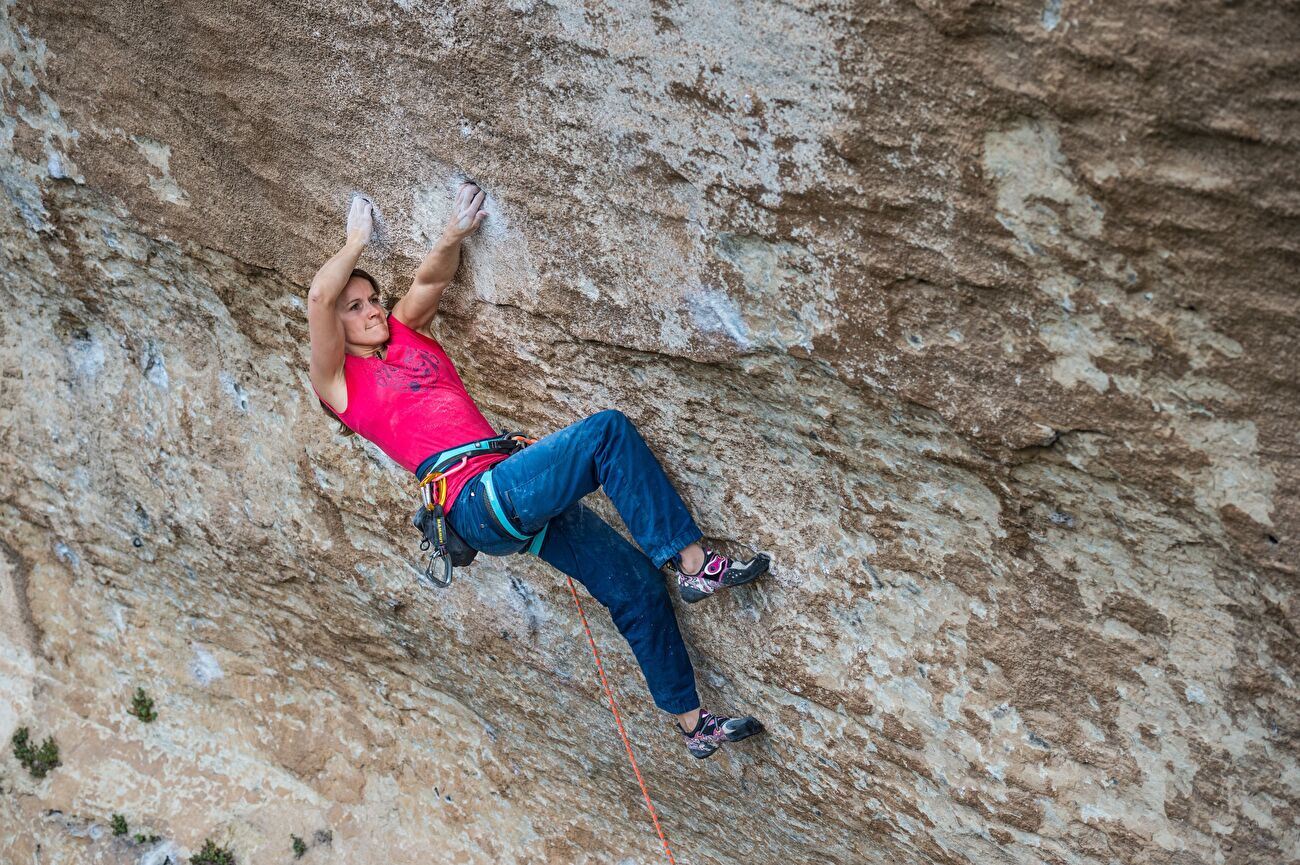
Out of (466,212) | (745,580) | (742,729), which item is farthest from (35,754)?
(745,580)

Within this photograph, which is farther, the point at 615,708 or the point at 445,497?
the point at 615,708

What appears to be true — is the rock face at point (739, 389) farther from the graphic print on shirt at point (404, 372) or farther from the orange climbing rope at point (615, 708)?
the graphic print on shirt at point (404, 372)

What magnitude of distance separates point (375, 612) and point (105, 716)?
181cm

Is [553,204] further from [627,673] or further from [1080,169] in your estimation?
[627,673]

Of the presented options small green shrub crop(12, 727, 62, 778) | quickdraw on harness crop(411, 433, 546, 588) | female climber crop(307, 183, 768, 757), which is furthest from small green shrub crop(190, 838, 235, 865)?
female climber crop(307, 183, 768, 757)

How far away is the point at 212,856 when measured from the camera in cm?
537

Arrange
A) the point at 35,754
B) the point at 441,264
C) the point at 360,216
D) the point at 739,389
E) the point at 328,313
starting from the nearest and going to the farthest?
1. the point at 739,389
2. the point at 328,313
3. the point at 441,264
4. the point at 360,216
5. the point at 35,754

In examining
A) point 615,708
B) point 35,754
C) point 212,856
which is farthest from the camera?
point 35,754

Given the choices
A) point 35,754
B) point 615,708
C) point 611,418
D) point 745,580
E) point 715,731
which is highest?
point 611,418

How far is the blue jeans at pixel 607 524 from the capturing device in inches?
135

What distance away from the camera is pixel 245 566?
16.6 ft

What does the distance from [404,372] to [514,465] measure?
0.52 m

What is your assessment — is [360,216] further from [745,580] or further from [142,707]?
[142,707]

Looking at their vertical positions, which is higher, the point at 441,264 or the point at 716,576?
the point at 441,264
